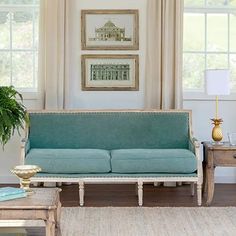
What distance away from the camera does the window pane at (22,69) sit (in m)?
6.07

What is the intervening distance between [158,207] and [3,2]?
9.79 feet

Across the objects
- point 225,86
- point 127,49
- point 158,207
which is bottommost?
point 158,207

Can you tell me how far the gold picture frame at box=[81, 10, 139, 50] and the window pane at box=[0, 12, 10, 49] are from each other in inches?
34.6

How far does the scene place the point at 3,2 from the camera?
604cm

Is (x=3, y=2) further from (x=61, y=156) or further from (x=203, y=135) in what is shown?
(x=203, y=135)

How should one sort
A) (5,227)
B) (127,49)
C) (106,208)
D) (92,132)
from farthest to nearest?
(127,49) → (92,132) → (106,208) → (5,227)

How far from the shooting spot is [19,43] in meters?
6.07

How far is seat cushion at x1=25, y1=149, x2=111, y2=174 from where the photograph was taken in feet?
16.0

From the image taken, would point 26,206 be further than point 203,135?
No

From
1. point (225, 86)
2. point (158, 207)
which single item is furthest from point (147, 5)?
point (158, 207)

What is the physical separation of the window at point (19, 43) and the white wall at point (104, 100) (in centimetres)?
33

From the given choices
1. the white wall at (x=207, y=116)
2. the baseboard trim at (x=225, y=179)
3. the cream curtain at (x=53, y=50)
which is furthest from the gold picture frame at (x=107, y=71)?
the baseboard trim at (x=225, y=179)

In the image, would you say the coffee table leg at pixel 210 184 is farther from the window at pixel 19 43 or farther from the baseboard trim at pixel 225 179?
the window at pixel 19 43

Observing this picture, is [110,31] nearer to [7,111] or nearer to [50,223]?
[7,111]
